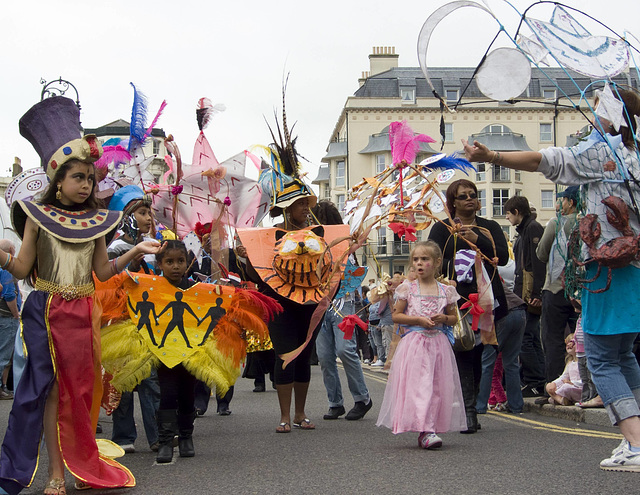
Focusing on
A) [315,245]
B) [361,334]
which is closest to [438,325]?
[315,245]

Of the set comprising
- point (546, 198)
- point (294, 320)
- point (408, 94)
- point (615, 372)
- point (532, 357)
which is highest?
point (408, 94)

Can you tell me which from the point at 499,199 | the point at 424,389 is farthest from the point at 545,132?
the point at 424,389

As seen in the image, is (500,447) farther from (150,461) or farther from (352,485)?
(150,461)

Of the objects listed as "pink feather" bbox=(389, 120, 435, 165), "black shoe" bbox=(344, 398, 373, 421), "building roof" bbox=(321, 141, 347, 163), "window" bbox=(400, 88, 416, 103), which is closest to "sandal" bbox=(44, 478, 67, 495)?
"pink feather" bbox=(389, 120, 435, 165)

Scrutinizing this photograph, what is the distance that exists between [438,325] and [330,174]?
60.0 m

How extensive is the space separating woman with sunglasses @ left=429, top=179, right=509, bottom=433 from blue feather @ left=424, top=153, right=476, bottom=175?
0.28 metres

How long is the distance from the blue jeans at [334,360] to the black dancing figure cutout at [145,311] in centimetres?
273

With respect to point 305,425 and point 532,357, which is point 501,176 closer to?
point 532,357

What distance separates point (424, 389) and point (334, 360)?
2347 millimetres

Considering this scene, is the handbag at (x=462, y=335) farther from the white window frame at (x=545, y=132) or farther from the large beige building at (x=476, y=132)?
the white window frame at (x=545, y=132)

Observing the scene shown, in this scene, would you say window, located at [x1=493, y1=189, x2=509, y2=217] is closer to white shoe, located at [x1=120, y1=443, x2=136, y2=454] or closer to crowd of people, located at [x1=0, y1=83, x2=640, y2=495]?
crowd of people, located at [x1=0, y1=83, x2=640, y2=495]

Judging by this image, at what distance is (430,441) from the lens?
6.05 meters

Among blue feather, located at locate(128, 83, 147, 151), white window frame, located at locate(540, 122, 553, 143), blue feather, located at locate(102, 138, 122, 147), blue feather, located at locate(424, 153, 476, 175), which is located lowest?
blue feather, located at locate(424, 153, 476, 175)

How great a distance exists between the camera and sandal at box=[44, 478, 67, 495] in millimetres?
4613
